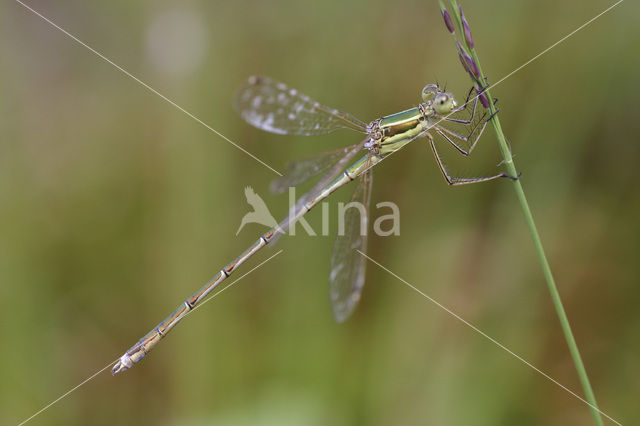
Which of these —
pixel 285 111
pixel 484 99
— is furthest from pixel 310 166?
pixel 484 99

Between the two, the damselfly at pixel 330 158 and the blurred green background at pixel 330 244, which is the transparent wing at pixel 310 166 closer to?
the damselfly at pixel 330 158

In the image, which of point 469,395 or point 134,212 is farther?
point 134,212

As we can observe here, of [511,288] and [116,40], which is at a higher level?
[116,40]

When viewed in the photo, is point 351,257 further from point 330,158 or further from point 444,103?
point 444,103

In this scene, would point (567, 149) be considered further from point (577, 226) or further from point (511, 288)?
point (511, 288)

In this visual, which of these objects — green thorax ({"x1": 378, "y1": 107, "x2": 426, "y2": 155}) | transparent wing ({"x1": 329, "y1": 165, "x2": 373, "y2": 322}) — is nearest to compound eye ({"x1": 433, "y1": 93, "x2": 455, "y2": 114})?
green thorax ({"x1": 378, "y1": 107, "x2": 426, "y2": 155})

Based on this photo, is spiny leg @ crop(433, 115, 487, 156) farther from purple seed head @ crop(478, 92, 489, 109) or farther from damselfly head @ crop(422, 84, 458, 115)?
purple seed head @ crop(478, 92, 489, 109)

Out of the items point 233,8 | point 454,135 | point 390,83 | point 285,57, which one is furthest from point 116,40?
point 454,135
